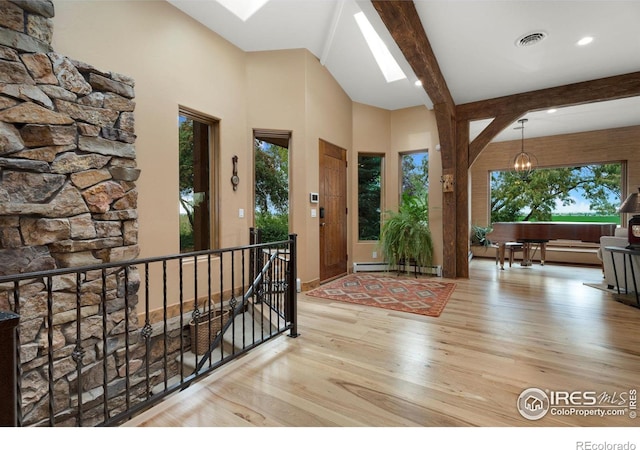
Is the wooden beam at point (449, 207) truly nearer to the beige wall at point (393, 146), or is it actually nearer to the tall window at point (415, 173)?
the beige wall at point (393, 146)

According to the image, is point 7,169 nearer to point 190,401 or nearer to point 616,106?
point 190,401

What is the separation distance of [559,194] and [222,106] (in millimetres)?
8062

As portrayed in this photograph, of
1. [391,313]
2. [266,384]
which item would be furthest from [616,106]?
[266,384]

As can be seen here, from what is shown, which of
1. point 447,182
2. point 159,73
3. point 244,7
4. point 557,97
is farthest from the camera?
point 447,182

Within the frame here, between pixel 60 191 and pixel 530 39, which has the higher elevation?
pixel 530 39

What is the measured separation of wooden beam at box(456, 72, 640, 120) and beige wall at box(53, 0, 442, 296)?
80 centimetres

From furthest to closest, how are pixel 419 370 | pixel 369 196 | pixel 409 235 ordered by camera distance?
pixel 369 196 → pixel 409 235 → pixel 419 370

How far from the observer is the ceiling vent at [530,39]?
321cm

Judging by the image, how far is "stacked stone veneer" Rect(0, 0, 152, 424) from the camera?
2.19 meters

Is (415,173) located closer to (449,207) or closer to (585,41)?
(449,207)

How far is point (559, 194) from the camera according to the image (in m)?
7.40

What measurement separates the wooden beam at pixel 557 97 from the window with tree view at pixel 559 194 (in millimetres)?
3344

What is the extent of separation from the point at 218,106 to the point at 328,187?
6.66ft

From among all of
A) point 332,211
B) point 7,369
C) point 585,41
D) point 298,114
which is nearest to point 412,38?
point 298,114
